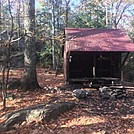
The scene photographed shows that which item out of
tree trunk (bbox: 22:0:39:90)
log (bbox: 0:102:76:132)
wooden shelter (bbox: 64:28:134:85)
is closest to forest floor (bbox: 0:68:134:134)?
log (bbox: 0:102:76:132)

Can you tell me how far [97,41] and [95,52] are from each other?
75 centimetres

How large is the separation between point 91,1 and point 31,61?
25028 millimetres

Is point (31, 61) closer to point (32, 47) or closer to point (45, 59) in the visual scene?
point (32, 47)

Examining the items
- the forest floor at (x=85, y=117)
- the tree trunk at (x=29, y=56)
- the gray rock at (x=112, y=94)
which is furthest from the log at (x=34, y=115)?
the tree trunk at (x=29, y=56)

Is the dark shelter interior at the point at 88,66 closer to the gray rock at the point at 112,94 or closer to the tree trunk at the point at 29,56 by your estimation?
the tree trunk at the point at 29,56

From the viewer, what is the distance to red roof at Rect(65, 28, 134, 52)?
44.0ft

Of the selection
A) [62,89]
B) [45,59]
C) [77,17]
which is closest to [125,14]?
[77,17]

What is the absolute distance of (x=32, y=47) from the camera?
34.5 feet

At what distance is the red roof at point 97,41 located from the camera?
1340 cm

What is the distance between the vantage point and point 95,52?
1396 centimetres

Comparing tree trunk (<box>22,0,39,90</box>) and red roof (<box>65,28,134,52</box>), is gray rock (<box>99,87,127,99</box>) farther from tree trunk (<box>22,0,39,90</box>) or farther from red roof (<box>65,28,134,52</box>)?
red roof (<box>65,28,134,52</box>)

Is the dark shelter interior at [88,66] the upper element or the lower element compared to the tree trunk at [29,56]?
lower

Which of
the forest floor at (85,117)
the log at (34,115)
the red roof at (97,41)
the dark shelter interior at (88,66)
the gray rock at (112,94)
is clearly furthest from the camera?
the dark shelter interior at (88,66)

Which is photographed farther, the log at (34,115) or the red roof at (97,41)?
the red roof at (97,41)
